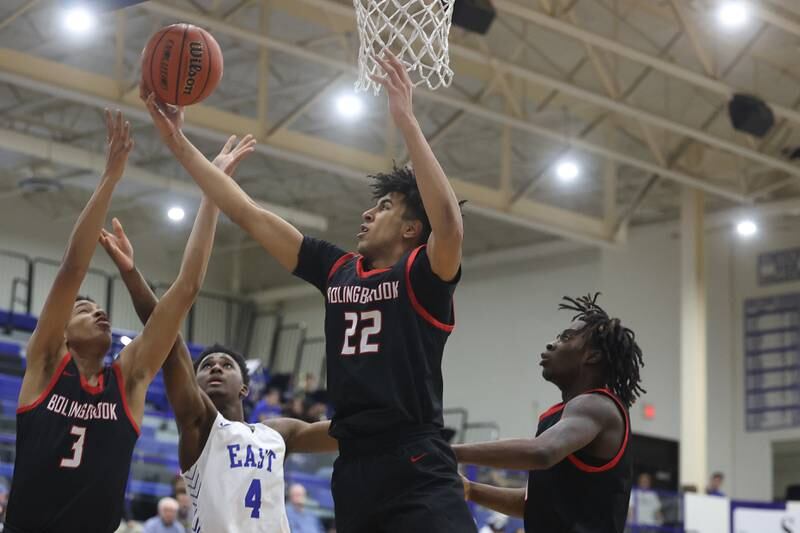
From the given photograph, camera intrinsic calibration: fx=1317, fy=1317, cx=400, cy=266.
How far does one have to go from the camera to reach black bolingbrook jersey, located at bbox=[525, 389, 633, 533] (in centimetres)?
450

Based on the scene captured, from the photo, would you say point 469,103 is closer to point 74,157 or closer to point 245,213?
point 74,157

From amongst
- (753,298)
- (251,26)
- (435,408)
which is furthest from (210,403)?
(753,298)

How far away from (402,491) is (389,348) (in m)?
0.42

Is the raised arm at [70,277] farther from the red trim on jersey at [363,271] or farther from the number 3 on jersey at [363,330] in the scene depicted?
the number 3 on jersey at [363,330]

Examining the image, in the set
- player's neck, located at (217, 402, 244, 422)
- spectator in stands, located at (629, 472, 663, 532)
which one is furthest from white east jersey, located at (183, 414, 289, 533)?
spectator in stands, located at (629, 472, 663, 532)

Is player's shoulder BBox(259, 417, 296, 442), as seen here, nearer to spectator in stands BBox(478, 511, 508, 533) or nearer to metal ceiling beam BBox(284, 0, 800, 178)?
metal ceiling beam BBox(284, 0, 800, 178)

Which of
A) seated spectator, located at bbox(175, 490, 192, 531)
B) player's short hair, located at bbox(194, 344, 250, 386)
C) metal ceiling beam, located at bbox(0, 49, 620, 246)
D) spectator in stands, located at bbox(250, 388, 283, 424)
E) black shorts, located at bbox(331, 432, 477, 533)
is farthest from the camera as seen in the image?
spectator in stands, located at bbox(250, 388, 283, 424)

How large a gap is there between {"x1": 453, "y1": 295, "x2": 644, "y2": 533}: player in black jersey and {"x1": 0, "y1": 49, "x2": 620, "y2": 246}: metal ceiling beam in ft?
36.3

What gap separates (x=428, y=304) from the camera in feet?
13.0

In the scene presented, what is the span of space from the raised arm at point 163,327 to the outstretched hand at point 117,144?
341mm

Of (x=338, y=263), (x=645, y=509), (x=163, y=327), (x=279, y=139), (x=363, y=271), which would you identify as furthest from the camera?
(x=279, y=139)

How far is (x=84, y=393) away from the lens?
4816 mm

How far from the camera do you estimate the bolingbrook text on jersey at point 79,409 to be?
4.76m

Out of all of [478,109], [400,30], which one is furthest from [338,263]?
[478,109]
